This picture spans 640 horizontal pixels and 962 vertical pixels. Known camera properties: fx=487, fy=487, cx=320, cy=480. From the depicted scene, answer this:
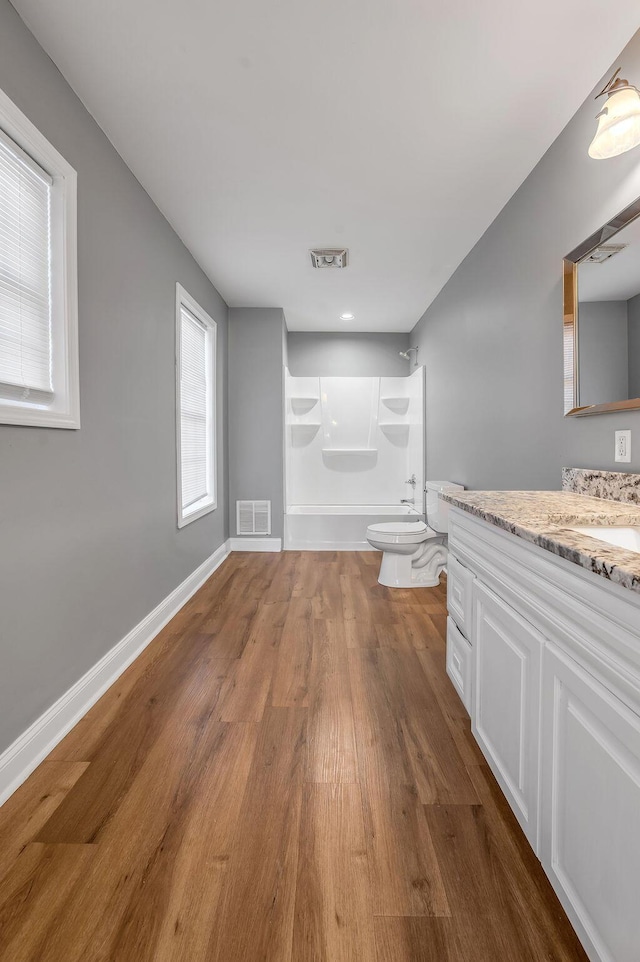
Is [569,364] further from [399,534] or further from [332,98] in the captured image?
[399,534]

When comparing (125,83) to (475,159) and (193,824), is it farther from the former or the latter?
(193,824)

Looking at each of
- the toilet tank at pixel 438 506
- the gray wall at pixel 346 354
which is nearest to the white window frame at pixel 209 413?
the gray wall at pixel 346 354

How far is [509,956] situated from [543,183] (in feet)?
8.78

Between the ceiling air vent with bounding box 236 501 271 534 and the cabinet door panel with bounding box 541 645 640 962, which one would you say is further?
the ceiling air vent with bounding box 236 501 271 534

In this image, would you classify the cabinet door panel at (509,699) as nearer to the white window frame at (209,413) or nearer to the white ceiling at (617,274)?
the white ceiling at (617,274)

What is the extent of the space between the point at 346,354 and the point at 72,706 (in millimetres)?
4567

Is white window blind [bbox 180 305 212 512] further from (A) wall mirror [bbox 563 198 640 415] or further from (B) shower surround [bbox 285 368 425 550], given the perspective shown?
(A) wall mirror [bbox 563 198 640 415]

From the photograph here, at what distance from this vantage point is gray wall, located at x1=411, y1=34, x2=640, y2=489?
181 centimetres

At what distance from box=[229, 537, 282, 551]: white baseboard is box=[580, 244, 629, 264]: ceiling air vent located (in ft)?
11.5

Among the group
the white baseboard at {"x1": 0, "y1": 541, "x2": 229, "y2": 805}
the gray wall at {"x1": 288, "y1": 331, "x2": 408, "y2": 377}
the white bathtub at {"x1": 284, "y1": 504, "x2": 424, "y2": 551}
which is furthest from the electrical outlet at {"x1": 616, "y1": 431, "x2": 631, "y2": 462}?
the gray wall at {"x1": 288, "y1": 331, "x2": 408, "y2": 377}

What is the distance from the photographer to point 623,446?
170 centimetres

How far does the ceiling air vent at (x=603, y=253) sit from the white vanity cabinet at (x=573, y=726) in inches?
43.8

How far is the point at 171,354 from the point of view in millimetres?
2990

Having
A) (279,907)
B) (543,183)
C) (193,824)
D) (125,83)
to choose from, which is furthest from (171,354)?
(279,907)
